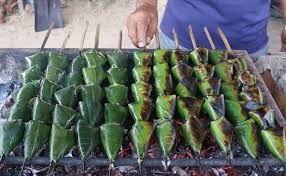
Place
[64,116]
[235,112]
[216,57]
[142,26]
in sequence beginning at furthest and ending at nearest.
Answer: [142,26], [216,57], [235,112], [64,116]

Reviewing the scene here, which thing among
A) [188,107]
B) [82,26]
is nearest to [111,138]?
[188,107]

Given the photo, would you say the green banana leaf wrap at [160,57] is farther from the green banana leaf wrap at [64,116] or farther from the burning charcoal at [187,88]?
the green banana leaf wrap at [64,116]

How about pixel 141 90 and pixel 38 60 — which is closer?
pixel 141 90

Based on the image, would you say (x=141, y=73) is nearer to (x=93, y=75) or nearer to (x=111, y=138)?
(x=93, y=75)

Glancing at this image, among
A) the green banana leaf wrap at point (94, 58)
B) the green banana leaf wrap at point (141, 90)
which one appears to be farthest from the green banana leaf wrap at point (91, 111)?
the green banana leaf wrap at point (94, 58)

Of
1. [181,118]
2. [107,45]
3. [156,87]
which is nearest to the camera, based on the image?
[181,118]

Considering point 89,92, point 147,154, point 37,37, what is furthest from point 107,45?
point 147,154

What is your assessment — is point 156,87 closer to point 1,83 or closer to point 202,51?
point 202,51
